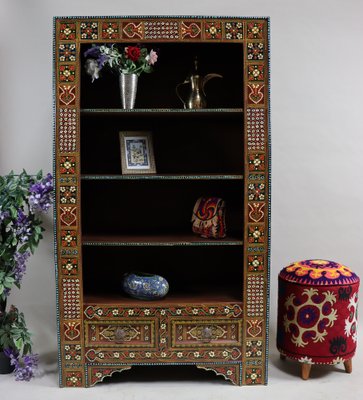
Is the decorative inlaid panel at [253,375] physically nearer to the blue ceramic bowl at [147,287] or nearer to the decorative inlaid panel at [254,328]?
the decorative inlaid panel at [254,328]

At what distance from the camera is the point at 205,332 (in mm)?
3617

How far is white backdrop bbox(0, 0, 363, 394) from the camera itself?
4.16 meters

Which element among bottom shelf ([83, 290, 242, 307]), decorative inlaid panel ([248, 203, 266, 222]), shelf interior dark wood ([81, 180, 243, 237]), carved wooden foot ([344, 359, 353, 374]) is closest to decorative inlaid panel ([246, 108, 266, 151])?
decorative inlaid panel ([248, 203, 266, 222])

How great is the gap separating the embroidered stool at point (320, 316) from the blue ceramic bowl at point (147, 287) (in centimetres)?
73

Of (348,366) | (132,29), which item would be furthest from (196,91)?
(348,366)

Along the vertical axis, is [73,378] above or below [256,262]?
below

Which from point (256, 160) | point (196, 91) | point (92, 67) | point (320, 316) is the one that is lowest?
point (320, 316)

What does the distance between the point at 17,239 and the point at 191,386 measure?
4.27ft

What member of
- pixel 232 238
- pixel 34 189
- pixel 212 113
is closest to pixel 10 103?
pixel 34 189

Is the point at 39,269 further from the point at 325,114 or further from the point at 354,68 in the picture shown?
the point at 354,68

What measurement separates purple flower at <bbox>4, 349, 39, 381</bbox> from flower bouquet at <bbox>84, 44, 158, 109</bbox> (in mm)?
1551

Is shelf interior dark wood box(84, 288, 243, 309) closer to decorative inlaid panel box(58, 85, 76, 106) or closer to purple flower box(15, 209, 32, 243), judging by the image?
purple flower box(15, 209, 32, 243)

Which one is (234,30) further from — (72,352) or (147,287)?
(72,352)

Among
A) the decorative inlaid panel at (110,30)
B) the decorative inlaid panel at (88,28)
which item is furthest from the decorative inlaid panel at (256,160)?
the decorative inlaid panel at (88,28)
